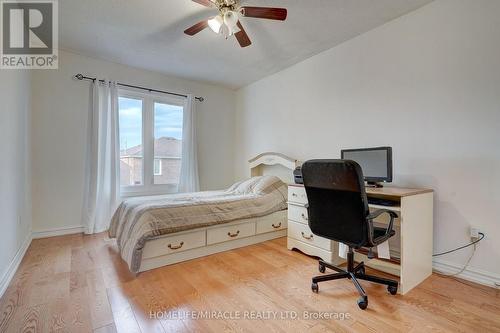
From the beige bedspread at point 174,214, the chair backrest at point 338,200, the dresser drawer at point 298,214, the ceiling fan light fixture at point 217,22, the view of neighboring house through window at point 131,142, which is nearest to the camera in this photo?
the chair backrest at point 338,200

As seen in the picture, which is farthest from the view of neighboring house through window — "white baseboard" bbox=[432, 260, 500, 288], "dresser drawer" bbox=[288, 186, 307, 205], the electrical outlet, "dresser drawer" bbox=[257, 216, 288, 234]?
the electrical outlet

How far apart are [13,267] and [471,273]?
395 centimetres

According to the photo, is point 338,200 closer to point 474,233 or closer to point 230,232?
point 474,233

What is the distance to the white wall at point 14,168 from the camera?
188 cm

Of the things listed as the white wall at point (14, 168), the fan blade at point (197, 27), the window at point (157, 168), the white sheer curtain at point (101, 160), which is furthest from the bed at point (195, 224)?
the fan blade at point (197, 27)

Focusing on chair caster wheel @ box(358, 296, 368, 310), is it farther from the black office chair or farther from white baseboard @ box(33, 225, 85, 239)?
white baseboard @ box(33, 225, 85, 239)

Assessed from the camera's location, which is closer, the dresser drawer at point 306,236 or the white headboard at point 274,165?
the dresser drawer at point 306,236

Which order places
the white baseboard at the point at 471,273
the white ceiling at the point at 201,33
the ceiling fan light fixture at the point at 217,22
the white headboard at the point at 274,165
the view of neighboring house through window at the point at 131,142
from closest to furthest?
the white baseboard at the point at 471,273, the ceiling fan light fixture at the point at 217,22, the white ceiling at the point at 201,33, the white headboard at the point at 274,165, the view of neighboring house through window at the point at 131,142

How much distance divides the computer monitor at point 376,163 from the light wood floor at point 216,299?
3.09 feet

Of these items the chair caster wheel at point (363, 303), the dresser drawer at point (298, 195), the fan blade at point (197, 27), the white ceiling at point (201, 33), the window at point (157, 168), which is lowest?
the chair caster wheel at point (363, 303)

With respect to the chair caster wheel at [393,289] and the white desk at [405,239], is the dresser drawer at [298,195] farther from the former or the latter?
the chair caster wheel at [393,289]

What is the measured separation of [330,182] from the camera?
5.65ft

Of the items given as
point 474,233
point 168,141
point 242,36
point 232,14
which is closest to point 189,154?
point 168,141

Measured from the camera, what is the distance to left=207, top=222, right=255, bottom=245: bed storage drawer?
260 centimetres
